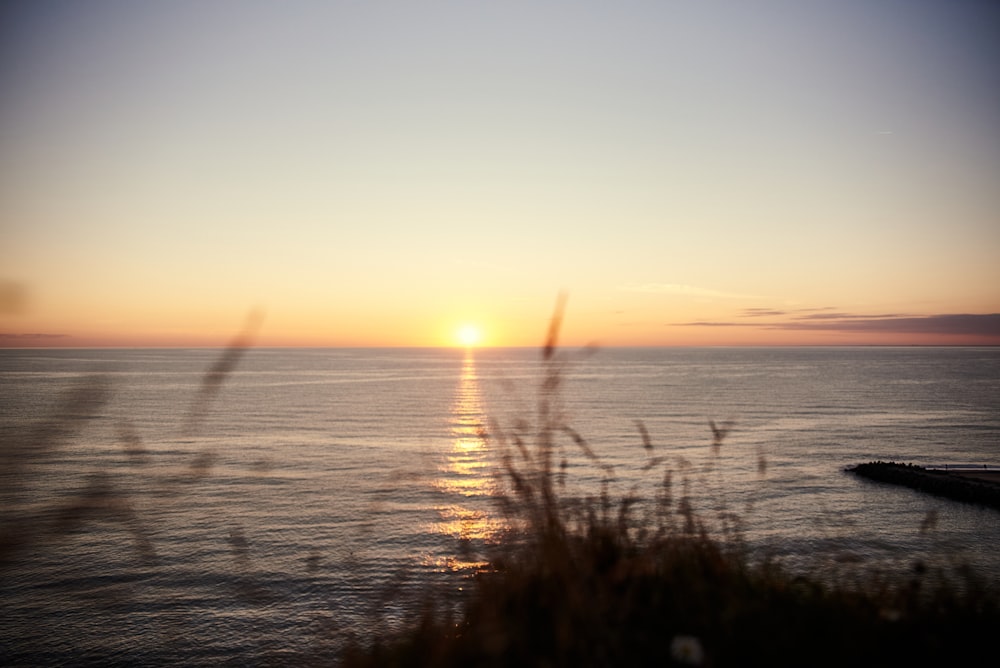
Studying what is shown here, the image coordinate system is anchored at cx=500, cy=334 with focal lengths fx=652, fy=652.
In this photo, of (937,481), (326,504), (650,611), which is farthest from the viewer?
(937,481)

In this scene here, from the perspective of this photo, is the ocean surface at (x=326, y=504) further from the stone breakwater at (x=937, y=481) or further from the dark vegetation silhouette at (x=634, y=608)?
the stone breakwater at (x=937, y=481)

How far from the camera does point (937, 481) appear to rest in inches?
1746

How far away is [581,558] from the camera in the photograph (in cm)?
435

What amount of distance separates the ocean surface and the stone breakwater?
1.20m

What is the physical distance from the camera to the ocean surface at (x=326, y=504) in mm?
5320

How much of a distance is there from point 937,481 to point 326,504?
40.4 metres

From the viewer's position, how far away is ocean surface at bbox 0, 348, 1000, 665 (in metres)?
5.32

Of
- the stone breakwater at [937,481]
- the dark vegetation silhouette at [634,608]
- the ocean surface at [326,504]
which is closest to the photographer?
the dark vegetation silhouette at [634,608]

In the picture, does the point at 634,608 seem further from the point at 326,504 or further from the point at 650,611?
the point at 326,504

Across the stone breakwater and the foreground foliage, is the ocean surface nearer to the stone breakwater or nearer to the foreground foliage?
the foreground foliage

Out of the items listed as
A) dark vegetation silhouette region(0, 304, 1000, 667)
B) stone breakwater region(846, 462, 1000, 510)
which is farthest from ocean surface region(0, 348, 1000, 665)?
stone breakwater region(846, 462, 1000, 510)

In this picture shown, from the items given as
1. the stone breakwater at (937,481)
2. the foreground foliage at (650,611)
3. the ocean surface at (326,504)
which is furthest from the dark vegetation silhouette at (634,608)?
the stone breakwater at (937,481)

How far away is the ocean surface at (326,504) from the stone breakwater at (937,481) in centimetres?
120

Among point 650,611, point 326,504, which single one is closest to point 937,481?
point 326,504
